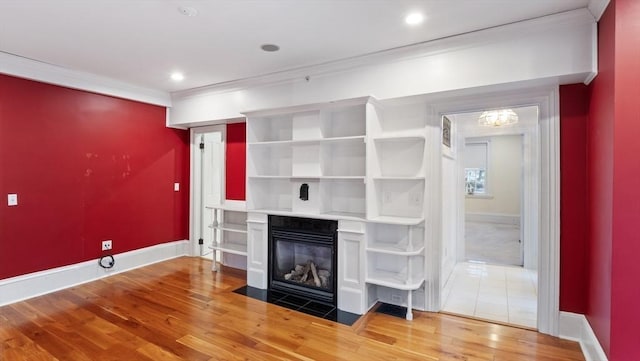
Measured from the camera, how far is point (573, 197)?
2.86 meters

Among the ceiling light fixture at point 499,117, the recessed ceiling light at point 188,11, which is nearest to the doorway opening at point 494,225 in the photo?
the ceiling light fixture at point 499,117

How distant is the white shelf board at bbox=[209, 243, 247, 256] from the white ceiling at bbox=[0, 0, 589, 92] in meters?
2.41

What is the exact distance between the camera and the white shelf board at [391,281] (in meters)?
3.22

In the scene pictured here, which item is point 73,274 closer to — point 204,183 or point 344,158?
point 204,183

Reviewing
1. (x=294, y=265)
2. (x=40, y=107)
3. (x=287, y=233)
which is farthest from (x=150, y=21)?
(x=294, y=265)

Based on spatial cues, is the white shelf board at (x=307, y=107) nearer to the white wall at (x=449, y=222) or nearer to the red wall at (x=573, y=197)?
the white wall at (x=449, y=222)

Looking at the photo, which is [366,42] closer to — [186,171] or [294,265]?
[294,265]

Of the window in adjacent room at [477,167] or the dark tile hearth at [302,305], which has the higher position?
the window in adjacent room at [477,167]

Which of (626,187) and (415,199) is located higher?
(626,187)

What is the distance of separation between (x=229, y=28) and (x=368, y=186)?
1.98m

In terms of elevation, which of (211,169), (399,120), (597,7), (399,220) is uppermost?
(597,7)

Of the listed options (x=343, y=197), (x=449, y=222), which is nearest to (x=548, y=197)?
(x=449, y=222)

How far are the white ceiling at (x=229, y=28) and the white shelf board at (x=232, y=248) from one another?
2.41m

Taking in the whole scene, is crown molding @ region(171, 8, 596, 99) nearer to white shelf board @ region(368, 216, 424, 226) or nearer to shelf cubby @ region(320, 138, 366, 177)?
shelf cubby @ region(320, 138, 366, 177)
